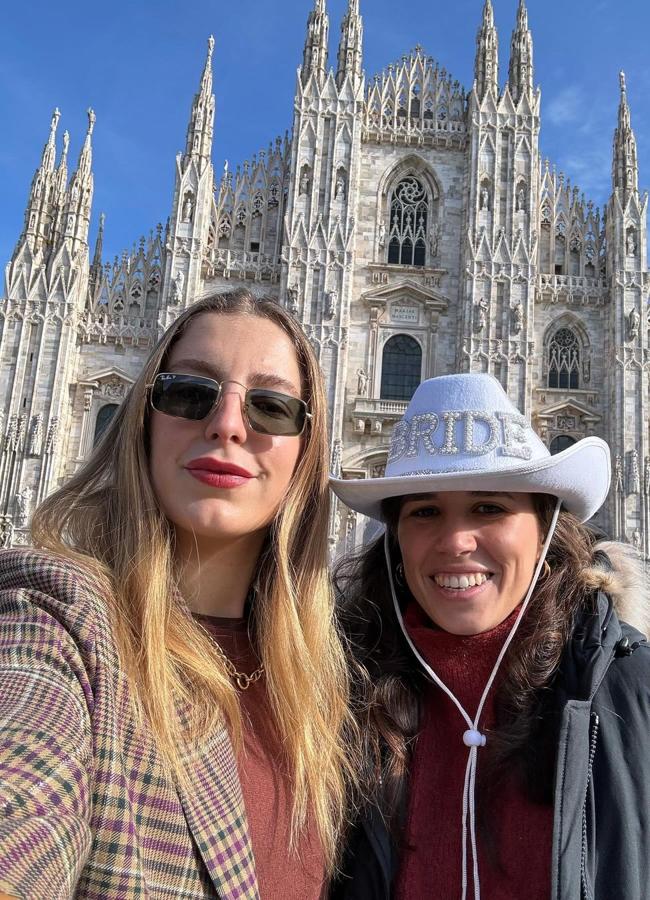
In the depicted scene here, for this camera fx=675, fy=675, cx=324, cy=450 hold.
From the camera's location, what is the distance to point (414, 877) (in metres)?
1.92

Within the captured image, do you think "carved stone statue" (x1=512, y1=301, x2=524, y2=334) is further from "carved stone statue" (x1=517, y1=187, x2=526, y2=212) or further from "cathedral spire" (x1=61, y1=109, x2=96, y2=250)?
"cathedral spire" (x1=61, y1=109, x2=96, y2=250)

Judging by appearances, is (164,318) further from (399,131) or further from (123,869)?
(123,869)

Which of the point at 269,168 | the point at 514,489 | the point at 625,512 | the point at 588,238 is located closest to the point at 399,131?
the point at 269,168

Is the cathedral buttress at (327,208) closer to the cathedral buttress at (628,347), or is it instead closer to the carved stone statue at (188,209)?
the carved stone statue at (188,209)

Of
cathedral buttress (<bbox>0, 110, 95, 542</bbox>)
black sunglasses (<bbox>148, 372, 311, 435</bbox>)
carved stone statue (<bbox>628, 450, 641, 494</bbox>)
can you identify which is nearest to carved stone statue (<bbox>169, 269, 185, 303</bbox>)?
cathedral buttress (<bbox>0, 110, 95, 542</bbox>)

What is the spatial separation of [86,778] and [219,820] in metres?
0.33

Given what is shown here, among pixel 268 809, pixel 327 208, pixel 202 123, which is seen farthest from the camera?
pixel 202 123

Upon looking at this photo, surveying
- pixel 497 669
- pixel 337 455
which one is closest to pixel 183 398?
pixel 497 669

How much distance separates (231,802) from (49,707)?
47cm

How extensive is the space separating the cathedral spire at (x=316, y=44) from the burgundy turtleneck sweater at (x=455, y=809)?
21.2m

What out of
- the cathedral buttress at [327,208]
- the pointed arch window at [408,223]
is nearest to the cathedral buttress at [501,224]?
the pointed arch window at [408,223]

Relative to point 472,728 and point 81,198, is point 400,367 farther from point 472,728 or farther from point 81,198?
point 472,728

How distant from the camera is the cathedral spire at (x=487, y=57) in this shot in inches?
794

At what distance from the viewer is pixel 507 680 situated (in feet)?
6.80
